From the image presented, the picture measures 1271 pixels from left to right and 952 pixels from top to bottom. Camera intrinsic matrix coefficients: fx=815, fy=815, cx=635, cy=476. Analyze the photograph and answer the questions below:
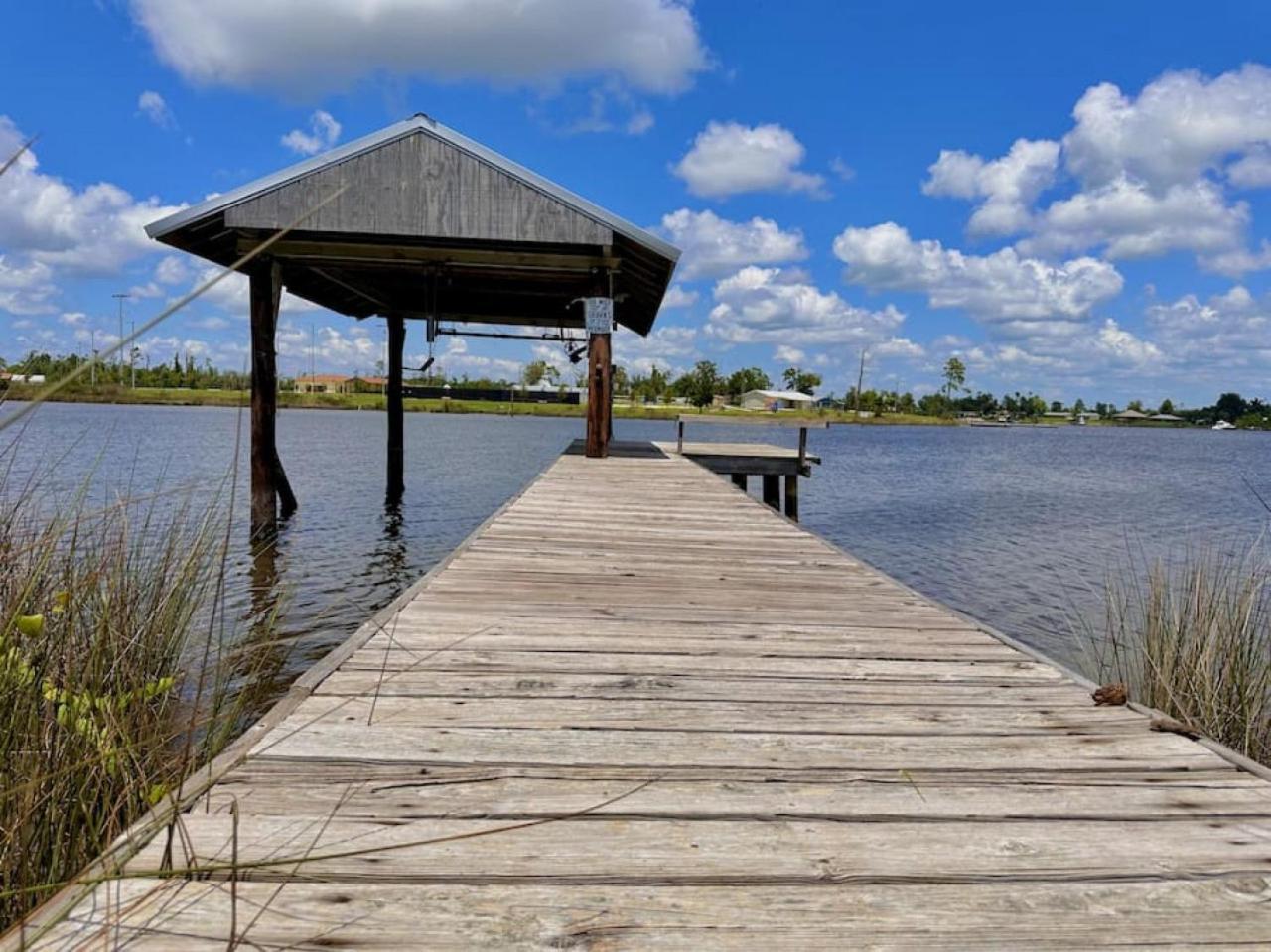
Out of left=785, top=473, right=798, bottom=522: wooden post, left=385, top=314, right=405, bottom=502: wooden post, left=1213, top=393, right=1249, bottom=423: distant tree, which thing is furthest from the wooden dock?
left=1213, top=393, right=1249, bottom=423: distant tree

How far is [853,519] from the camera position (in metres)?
18.3

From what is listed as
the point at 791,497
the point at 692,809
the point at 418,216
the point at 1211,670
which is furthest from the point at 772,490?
the point at 692,809

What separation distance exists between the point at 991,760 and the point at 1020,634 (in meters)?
7.25

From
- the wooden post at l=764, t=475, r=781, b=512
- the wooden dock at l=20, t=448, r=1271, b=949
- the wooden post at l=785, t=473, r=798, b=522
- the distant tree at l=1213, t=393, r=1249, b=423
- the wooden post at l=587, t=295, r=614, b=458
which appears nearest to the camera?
the wooden dock at l=20, t=448, r=1271, b=949

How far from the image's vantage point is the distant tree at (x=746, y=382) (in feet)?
436

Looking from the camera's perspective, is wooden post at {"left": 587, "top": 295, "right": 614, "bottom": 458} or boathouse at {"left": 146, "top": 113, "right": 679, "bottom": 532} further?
wooden post at {"left": 587, "top": 295, "right": 614, "bottom": 458}

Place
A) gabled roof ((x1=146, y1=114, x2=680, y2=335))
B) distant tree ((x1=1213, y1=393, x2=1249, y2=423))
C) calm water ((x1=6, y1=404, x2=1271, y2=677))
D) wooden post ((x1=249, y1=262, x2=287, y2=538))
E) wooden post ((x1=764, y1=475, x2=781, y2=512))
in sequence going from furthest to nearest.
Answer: distant tree ((x1=1213, y1=393, x2=1249, y2=423)) → wooden post ((x1=764, y1=475, x2=781, y2=512)) → wooden post ((x1=249, y1=262, x2=287, y2=538)) → gabled roof ((x1=146, y1=114, x2=680, y2=335)) → calm water ((x1=6, y1=404, x2=1271, y2=677))

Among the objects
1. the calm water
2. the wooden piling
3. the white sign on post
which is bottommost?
the calm water

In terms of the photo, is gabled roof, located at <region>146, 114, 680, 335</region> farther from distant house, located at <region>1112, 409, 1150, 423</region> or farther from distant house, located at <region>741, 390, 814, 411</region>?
distant house, located at <region>1112, 409, 1150, 423</region>

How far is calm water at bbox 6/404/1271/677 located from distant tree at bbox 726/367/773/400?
325 feet

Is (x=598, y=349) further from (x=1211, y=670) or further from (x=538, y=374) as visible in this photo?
(x=538, y=374)

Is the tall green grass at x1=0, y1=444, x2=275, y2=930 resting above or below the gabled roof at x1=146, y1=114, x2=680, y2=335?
below

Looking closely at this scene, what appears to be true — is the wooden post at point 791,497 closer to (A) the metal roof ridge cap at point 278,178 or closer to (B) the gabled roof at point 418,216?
(B) the gabled roof at point 418,216

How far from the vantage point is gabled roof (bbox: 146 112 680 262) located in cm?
1017
